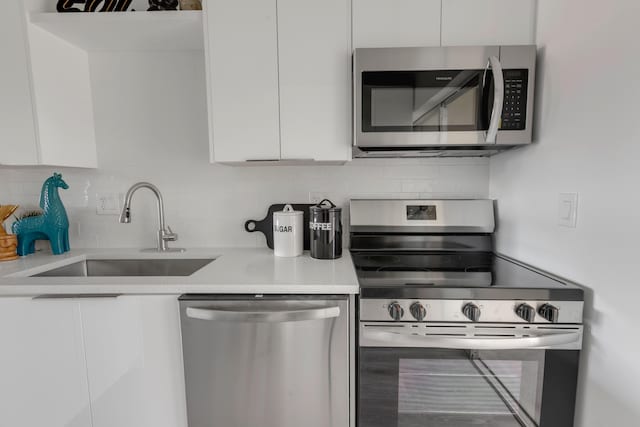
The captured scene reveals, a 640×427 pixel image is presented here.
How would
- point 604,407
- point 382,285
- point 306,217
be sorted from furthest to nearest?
point 306,217 → point 382,285 → point 604,407

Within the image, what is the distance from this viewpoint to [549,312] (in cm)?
93

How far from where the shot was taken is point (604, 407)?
2.93 ft

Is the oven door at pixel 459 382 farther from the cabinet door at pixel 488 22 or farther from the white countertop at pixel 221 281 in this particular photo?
the cabinet door at pixel 488 22

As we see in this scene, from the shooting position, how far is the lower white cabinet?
107 centimetres

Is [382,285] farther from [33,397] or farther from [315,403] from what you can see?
[33,397]

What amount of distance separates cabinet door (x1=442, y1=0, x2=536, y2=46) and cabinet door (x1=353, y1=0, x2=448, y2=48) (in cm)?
5

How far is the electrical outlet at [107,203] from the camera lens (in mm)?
1687

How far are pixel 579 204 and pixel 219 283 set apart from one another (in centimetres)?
125

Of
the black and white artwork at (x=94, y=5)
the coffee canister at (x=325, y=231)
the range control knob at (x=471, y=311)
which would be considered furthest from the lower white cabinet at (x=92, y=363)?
the black and white artwork at (x=94, y=5)

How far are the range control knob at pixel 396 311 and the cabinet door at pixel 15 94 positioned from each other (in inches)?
64.4

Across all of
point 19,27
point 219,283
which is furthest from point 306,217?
point 19,27

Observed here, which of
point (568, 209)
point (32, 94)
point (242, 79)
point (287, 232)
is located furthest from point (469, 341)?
point (32, 94)

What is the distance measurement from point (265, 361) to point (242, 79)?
1.12 m

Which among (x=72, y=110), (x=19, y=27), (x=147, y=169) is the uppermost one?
(x=19, y=27)
